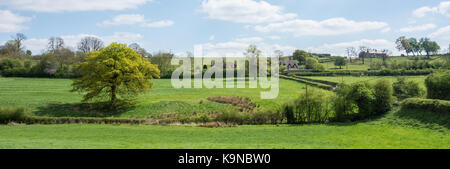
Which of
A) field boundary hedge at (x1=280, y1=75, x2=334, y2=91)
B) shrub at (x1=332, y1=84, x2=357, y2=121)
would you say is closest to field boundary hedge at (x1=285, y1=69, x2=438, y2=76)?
field boundary hedge at (x1=280, y1=75, x2=334, y2=91)

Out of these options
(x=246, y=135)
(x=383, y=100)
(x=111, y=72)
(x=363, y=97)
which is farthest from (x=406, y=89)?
(x=111, y=72)

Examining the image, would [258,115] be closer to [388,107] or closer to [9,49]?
[388,107]

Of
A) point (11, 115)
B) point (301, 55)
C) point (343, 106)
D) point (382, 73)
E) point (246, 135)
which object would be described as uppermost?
point (301, 55)

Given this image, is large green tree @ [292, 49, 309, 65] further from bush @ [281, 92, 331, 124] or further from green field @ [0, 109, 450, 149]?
green field @ [0, 109, 450, 149]

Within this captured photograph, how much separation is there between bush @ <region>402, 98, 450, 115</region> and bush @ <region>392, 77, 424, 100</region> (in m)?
10.1

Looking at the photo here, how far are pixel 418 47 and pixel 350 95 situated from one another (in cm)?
14950

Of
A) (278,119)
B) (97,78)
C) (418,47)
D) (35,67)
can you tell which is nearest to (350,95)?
(278,119)

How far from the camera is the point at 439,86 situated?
3897cm

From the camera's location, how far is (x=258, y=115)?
38344 mm

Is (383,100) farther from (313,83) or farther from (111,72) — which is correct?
(111,72)

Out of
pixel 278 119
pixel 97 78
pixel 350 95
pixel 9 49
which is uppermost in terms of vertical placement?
pixel 9 49

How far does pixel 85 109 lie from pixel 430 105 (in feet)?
148

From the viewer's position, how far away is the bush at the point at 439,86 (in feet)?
126
